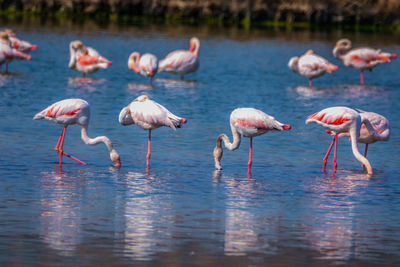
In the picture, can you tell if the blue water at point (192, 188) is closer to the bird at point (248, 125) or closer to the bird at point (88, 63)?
the bird at point (248, 125)

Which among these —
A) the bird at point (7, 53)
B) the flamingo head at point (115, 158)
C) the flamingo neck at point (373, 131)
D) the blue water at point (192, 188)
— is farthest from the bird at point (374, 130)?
the bird at point (7, 53)

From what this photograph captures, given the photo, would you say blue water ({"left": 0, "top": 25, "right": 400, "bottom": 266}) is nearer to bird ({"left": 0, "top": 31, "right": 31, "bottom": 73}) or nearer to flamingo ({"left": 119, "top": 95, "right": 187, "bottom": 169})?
flamingo ({"left": 119, "top": 95, "right": 187, "bottom": 169})

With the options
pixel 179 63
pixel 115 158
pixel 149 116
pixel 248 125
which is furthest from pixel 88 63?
pixel 248 125

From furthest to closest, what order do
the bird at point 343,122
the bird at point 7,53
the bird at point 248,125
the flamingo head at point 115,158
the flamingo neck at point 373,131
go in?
1. the bird at point 7,53
2. the flamingo neck at point 373,131
3. the bird at point 343,122
4. the bird at point 248,125
5. the flamingo head at point 115,158

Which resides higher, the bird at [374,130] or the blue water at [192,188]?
the bird at [374,130]

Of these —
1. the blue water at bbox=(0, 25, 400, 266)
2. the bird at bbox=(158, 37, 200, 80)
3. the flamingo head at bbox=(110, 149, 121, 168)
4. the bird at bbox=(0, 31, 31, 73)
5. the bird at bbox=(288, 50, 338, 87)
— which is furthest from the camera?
the bird at bbox=(158, 37, 200, 80)

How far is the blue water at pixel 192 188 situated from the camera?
7.21m

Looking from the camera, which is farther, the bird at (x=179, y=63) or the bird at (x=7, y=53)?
the bird at (x=179, y=63)

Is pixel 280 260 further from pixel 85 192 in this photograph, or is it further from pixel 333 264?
pixel 85 192

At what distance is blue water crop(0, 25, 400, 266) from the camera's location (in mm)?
7211

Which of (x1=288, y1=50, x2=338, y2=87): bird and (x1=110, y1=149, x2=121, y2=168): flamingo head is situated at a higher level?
(x1=288, y1=50, x2=338, y2=87): bird

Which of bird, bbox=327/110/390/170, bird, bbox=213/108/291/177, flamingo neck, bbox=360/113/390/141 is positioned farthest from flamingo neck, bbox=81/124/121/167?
flamingo neck, bbox=360/113/390/141

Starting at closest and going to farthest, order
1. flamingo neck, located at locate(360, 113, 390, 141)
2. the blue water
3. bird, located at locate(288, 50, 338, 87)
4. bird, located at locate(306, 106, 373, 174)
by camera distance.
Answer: the blue water < bird, located at locate(306, 106, 373, 174) < flamingo neck, located at locate(360, 113, 390, 141) < bird, located at locate(288, 50, 338, 87)

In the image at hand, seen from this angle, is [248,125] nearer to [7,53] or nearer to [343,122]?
[343,122]
